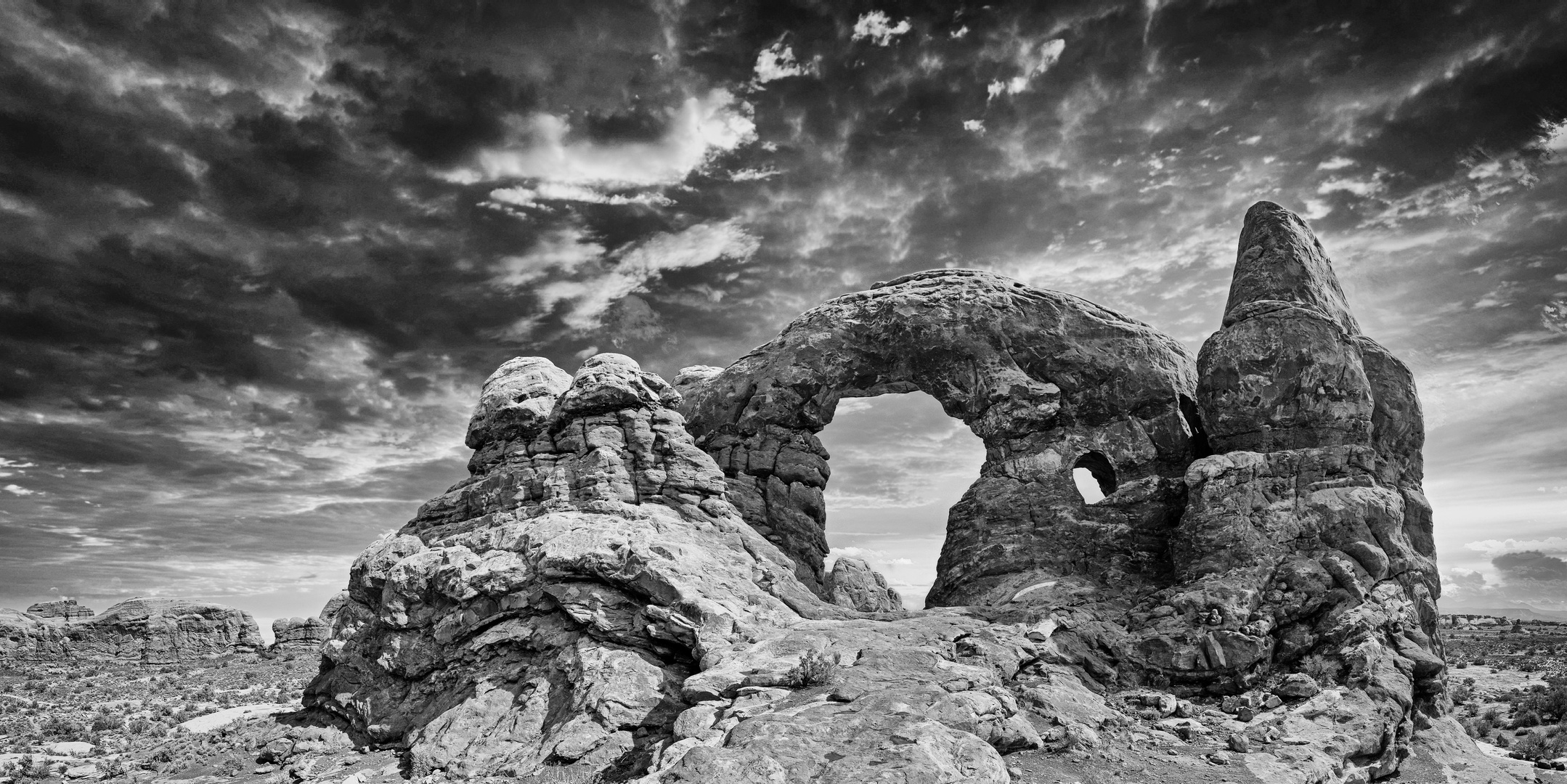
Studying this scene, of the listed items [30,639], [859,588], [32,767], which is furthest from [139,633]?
[859,588]

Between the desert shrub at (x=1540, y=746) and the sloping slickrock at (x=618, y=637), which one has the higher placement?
the sloping slickrock at (x=618, y=637)

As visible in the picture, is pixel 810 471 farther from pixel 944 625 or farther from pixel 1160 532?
pixel 1160 532

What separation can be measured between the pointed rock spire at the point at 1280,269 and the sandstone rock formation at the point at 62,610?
2966 inches

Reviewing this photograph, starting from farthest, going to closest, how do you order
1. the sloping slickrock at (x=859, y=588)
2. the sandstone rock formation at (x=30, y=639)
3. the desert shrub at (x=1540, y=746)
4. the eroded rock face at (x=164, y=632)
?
the eroded rock face at (x=164, y=632) → the sandstone rock formation at (x=30, y=639) → the sloping slickrock at (x=859, y=588) → the desert shrub at (x=1540, y=746)

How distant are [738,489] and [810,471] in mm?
2752

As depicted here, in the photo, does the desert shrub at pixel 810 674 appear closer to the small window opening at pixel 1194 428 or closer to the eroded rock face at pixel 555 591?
the eroded rock face at pixel 555 591

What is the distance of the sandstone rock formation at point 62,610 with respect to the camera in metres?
59.2

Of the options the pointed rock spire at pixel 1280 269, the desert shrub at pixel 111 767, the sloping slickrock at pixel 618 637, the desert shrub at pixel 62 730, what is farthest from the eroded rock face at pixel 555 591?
the pointed rock spire at pixel 1280 269

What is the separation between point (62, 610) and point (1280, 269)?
Result: 262 feet

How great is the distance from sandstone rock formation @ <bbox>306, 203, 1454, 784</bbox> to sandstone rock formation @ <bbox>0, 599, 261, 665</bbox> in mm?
44582

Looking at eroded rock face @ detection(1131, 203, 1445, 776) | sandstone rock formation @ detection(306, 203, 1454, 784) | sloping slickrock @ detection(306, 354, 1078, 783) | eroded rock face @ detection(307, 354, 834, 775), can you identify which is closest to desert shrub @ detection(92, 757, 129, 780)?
sloping slickrock @ detection(306, 354, 1078, 783)

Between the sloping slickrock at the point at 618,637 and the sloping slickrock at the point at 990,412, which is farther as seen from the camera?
the sloping slickrock at the point at 990,412

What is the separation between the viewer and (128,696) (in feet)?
122

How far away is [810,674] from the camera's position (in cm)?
1537
